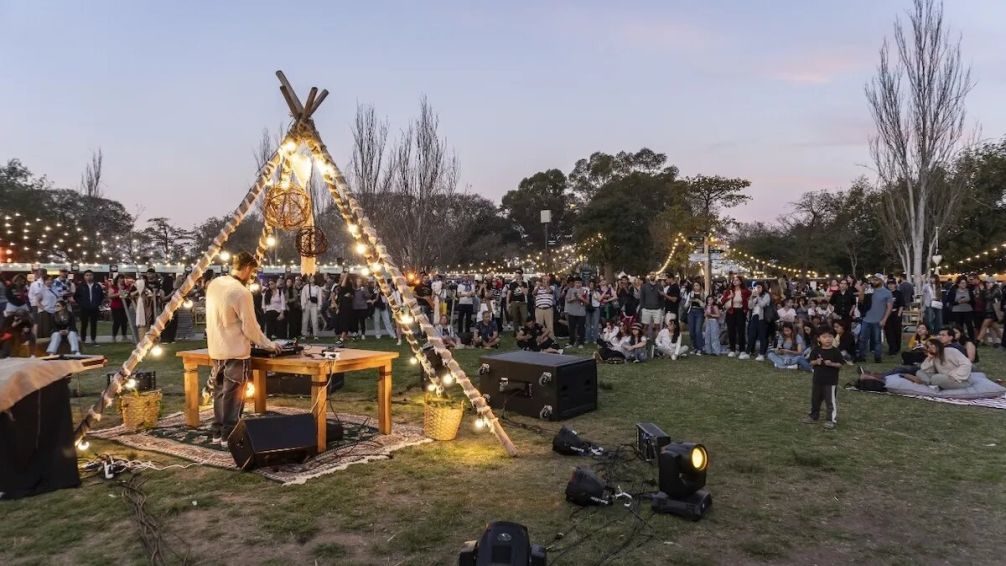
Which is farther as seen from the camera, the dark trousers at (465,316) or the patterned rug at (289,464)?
the dark trousers at (465,316)

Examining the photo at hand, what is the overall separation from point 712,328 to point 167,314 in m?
10.5

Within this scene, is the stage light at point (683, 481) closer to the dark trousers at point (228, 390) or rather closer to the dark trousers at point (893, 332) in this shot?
the dark trousers at point (228, 390)

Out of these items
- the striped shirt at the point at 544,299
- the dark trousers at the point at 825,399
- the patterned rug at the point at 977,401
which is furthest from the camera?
the striped shirt at the point at 544,299

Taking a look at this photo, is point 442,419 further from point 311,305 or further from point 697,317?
point 311,305

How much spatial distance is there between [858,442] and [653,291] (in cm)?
740

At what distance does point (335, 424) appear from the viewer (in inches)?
253

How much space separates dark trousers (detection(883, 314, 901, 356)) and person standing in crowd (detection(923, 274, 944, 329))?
2824mm

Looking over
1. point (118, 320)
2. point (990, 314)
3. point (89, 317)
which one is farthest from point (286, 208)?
point (990, 314)

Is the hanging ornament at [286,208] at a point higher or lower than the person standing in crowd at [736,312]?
higher

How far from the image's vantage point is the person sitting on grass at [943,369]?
28.2 feet

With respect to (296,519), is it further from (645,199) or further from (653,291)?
(645,199)

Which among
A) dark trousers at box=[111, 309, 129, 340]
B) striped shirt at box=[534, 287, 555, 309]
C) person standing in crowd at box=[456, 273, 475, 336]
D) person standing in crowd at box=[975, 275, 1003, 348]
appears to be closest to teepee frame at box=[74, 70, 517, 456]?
striped shirt at box=[534, 287, 555, 309]

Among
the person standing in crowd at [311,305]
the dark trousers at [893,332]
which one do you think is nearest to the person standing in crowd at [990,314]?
the dark trousers at [893,332]

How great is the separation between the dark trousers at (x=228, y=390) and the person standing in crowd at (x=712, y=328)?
384 inches
